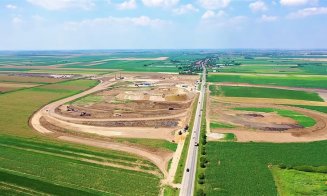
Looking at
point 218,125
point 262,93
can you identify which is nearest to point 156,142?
point 218,125

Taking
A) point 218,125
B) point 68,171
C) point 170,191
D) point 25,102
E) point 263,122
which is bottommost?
point 170,191

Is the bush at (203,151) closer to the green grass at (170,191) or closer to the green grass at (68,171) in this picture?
the green grass at (68,171)

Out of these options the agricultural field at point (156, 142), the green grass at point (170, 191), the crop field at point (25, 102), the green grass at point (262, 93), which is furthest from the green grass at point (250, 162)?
the green grass at point (262, 93)

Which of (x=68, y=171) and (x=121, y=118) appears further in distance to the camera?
(x=121, y=118)

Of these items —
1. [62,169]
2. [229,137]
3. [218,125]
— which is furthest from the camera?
[218,125]

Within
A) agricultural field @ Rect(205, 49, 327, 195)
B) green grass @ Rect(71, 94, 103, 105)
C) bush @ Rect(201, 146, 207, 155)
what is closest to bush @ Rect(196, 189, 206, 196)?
agricultural field @ Rect(205, 49, 327, 195)

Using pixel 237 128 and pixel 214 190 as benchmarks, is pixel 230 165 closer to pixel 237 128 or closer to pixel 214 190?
pixel 214 190

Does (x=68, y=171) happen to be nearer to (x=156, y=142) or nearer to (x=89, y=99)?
(x=156, y=142)

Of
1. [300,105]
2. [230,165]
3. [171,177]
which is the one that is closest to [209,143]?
[230,165]
